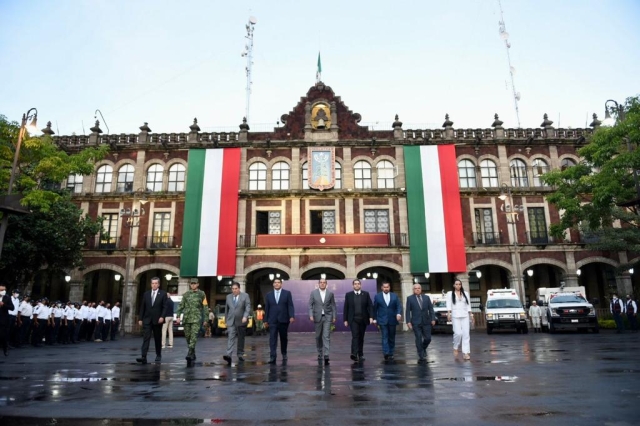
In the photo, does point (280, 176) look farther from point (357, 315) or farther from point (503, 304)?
point (357, 315)

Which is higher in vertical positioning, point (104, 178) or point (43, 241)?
point (104, 178)

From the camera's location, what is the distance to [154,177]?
3266 cm

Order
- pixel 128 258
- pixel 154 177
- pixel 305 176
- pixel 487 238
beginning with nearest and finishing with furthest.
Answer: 1. pixel 128 258
2. pixel 487 238
3. pixel 305 176
4. pixel 154 177

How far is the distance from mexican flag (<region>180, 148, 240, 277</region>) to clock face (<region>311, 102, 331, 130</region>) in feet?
19.5

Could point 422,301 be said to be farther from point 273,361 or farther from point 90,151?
point 90,151

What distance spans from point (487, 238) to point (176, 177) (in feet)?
72.6

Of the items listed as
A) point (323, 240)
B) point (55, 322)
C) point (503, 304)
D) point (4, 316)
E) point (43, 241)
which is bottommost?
point (55, 322)

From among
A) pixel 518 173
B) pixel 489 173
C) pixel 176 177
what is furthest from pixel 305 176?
pixel 518 173

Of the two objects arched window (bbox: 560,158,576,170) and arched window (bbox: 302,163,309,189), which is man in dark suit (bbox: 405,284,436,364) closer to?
arched window (bbox: 302,163,309,189)

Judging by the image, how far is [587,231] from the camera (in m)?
27.3

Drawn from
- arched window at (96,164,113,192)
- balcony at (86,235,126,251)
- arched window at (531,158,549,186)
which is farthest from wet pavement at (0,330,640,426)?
arched window at (96,164,113,192)

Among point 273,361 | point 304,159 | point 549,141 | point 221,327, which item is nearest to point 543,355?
point 273,361

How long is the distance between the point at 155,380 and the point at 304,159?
25822 millimetres

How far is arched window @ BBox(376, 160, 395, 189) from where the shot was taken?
32.1 metres
